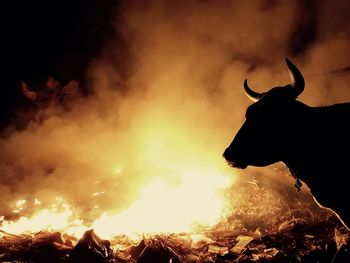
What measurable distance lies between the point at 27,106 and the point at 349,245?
43.9 ft

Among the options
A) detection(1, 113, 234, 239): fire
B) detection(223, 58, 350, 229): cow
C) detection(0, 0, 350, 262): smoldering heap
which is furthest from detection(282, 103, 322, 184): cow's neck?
detection(1, 113, 234, 239): fire

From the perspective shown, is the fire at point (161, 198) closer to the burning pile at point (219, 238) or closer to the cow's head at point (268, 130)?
the burning pile at point (219, 238)

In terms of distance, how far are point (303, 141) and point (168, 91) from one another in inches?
371

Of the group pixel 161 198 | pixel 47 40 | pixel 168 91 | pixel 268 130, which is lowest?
pixel 268 130

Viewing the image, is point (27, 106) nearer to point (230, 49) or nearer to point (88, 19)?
point (88, 19)

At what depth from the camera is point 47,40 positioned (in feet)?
46.9

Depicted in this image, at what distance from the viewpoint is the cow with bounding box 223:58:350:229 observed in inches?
156

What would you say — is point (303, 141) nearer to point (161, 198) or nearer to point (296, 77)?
point (296, 77)

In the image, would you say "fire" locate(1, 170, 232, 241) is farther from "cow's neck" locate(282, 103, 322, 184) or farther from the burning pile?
"cow's neck" locate(282, 103, 322, 184)

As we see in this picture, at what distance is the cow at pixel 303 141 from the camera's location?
3.97 m

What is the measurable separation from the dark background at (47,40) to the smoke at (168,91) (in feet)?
2.22

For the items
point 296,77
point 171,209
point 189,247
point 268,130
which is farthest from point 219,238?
point 296,77

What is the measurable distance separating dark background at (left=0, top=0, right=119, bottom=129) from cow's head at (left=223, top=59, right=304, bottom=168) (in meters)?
10.5

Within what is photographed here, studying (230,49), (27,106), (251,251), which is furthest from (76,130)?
(251,251)
